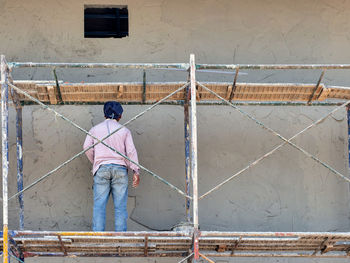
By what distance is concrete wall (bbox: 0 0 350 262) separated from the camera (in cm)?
1395

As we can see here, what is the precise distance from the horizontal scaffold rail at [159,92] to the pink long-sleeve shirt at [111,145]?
441 mm

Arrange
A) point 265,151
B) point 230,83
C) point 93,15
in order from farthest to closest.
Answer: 1. point 93,15
2. point 265,151
3. point 230,83

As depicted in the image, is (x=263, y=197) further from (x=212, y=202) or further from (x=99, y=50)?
(x=99, y=50)

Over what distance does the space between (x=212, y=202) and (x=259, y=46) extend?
2.28 metres

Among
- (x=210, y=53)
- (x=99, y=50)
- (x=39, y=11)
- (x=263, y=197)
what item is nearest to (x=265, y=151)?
(x=263, y=197)

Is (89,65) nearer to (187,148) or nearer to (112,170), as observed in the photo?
(112,170)

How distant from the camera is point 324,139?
14398 millimetres

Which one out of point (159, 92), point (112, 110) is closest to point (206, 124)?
point (159, 92)

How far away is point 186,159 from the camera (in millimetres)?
13797

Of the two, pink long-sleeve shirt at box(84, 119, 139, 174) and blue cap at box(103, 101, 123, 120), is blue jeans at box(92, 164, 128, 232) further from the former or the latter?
blue cap at box(103, 101, 123, 120)

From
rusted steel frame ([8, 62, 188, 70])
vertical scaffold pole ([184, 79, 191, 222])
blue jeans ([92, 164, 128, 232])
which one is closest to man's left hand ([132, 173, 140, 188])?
blue jeans ([92, 164, 128, 232])

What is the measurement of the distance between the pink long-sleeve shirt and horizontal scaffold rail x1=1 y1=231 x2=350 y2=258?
0.96 meters

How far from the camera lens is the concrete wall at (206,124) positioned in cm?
1395

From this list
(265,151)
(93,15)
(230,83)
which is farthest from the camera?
(93,15)
